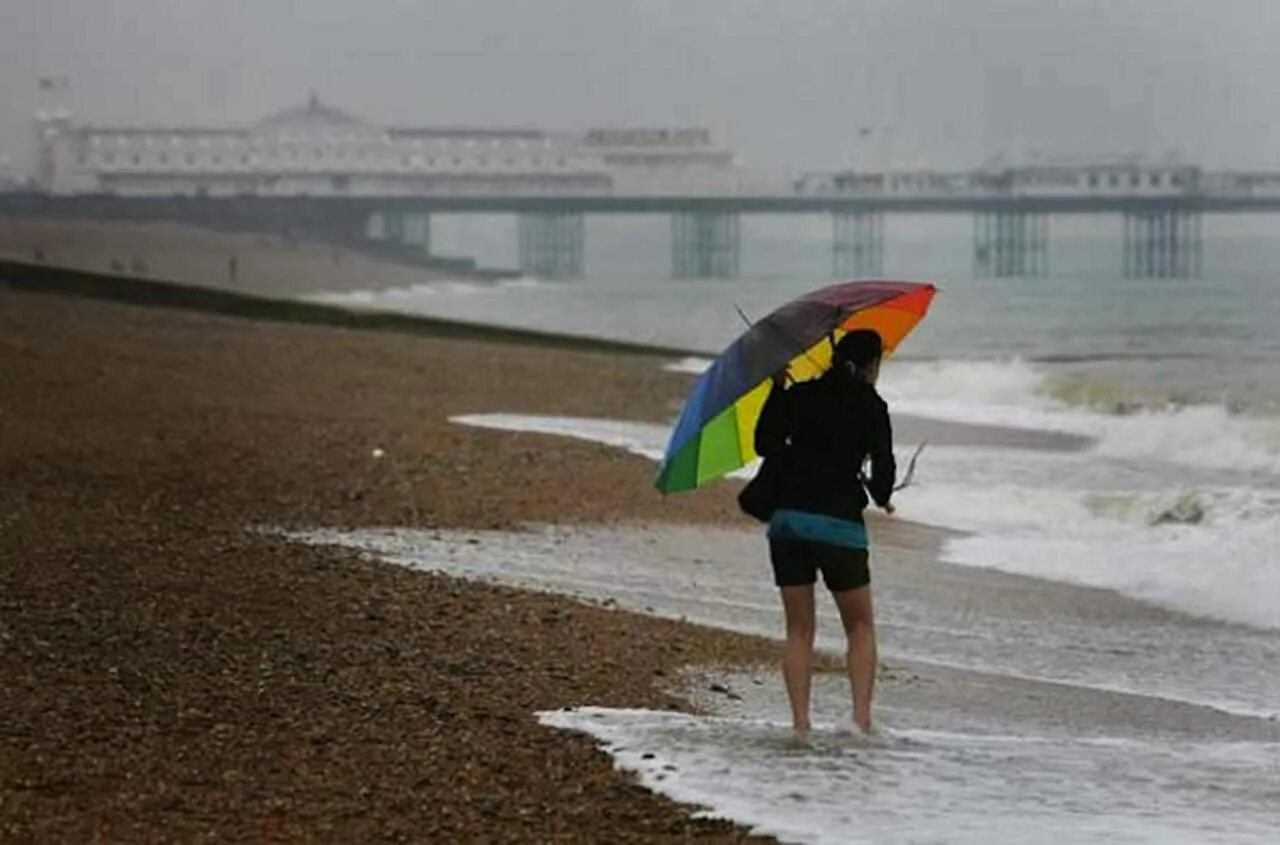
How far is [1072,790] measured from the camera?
520 centimetres

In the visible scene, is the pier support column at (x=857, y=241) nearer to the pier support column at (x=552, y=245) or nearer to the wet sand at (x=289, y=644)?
the pier support column at (x=552, y=245)

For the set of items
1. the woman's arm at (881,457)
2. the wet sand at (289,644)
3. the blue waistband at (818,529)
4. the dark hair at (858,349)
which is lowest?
the wet sand at (289,644)

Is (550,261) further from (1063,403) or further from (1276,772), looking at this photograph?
(1276,772)

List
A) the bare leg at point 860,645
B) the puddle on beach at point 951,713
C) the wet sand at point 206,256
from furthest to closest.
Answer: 1. the wet sand at point 206,256
2. the bare leg at point 860,645
3. the puddle on beach at point 951,713

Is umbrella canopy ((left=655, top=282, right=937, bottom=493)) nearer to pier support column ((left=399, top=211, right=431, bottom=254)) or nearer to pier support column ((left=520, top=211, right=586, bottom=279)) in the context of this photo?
pier support column ((left=399, top=211, right=431, bottom=254))

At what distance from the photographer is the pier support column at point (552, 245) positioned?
113m

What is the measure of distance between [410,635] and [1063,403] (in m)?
20.4

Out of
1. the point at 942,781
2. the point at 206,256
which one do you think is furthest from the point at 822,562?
the point at 206,256

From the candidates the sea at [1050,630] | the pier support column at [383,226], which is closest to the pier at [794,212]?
the pier support column at [383,226]

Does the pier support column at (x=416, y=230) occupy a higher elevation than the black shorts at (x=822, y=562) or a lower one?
higher

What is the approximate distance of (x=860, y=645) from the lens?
571 cm

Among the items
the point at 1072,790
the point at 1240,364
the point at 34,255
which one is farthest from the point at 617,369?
the point at 1072,790

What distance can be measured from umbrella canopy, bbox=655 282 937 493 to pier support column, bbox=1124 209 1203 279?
340ft

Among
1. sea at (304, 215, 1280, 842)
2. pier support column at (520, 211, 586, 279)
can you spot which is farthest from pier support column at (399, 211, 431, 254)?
sea at (304, 215, 1280, 842)
